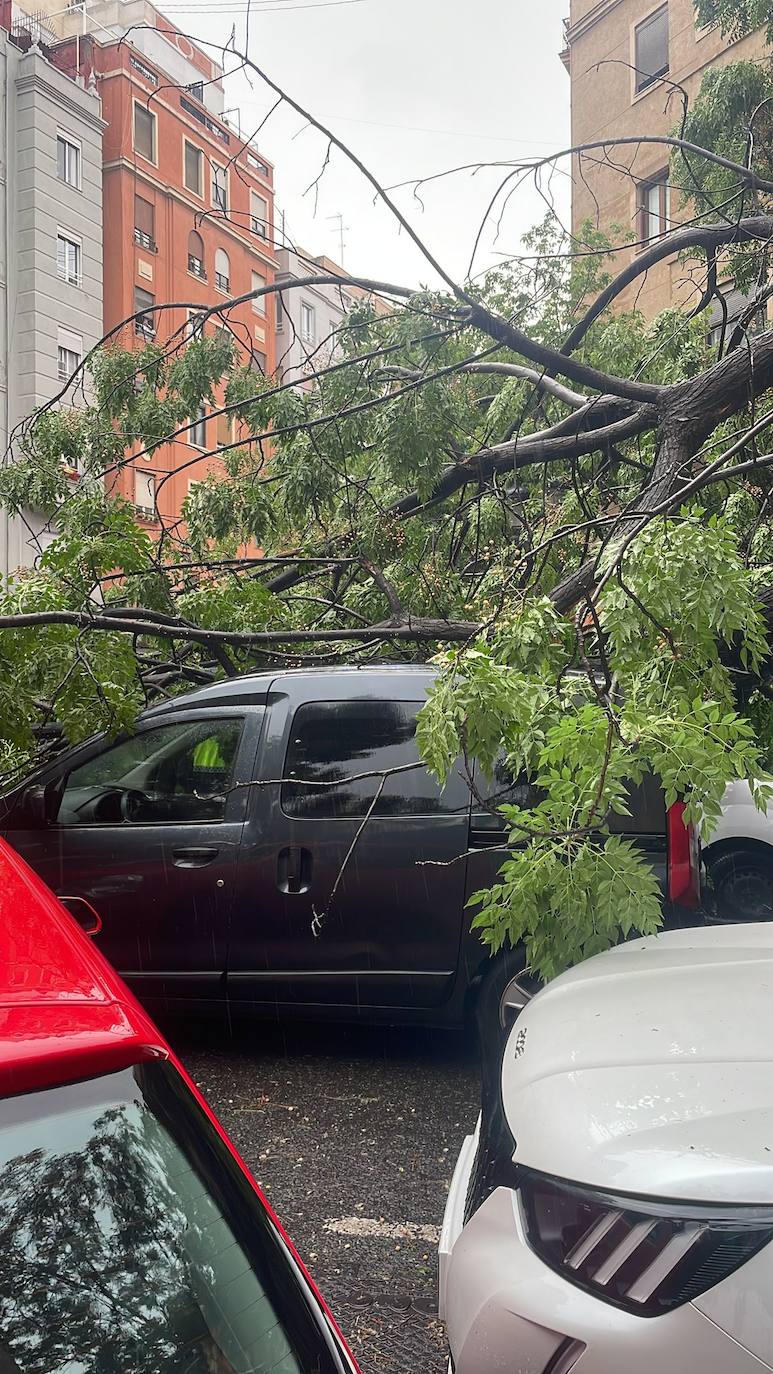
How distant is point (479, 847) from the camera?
4.70 m

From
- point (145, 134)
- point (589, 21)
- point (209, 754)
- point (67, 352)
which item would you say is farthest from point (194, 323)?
point (145, 134)

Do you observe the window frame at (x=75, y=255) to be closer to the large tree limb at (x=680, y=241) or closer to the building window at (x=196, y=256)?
the building window at (x=196, y=256)

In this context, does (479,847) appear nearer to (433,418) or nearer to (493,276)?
(433,418)

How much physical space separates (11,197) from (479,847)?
28.9 metres

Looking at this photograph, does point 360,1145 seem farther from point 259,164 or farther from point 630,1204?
point 259,164

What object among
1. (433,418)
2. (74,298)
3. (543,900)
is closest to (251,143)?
(433,418)

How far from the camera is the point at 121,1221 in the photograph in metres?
1.33

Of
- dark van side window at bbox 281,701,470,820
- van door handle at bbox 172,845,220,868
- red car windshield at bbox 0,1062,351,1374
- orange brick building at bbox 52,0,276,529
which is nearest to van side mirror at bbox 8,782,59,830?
van door handle at bbox 172,845,220,868

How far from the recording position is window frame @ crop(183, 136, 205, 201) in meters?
35.3

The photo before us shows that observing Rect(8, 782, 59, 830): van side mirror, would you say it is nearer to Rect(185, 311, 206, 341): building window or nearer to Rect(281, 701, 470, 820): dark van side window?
Rect(281, 701, 470, 820): dark van side window

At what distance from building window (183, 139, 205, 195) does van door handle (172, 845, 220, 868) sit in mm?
35216

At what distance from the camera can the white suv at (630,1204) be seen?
5.71 feet

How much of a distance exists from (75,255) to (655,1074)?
31.8 m

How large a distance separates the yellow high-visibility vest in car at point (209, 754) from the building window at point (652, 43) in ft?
76.2
